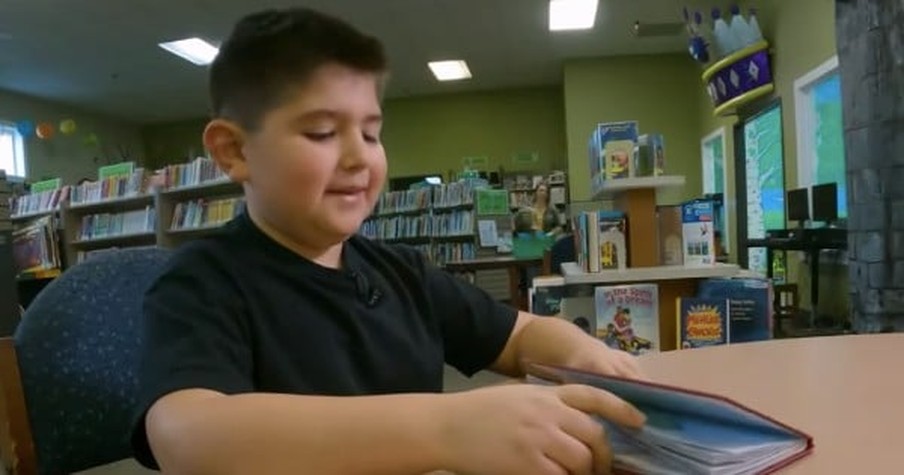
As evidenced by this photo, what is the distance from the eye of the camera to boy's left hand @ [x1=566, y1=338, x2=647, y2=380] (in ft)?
2.35

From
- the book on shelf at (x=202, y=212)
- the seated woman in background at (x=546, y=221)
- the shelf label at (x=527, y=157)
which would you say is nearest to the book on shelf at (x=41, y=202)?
the book on shelf at (x=202, y=212)

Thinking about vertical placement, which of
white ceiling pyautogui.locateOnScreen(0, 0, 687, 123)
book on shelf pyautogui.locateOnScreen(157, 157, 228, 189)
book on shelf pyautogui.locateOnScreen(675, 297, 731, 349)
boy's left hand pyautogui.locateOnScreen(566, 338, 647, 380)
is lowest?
book on shelf pyautogui.locateOnScreen(675, 297, 731, 349)

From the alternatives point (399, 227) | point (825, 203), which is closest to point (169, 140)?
point (399, 227)

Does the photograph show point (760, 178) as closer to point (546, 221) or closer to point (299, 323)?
point (546, 221)

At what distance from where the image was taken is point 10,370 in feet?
2.42

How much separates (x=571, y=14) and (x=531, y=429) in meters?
6.91

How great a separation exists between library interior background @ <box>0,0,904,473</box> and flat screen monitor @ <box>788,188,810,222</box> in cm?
2

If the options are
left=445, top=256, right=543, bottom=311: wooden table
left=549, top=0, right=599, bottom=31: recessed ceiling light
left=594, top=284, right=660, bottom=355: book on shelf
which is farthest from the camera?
left=549, top=0, right=599, bottom=31: recessed ceiling light

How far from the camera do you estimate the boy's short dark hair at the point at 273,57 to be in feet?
2.10

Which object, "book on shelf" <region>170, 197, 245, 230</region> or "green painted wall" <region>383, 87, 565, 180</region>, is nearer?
"book on shelf" <region>170, 197, 245, 230</region>

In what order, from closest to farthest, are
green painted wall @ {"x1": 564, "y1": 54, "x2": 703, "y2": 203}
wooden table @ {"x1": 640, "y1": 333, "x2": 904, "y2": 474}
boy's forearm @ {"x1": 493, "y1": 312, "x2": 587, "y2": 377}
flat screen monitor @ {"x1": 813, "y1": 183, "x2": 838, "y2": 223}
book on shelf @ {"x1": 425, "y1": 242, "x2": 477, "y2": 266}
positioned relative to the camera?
1. wooden table @ {"x1": 640, "y1": 333, "x2": 904, "y2": 474}
2. boy's forearm @ {"x1": 493, "y1": 312, "x2": 587, "y2": 377}
3. flat screen monitor @ {"x1": 813, "y1": 183, "x2": 838, "y2": 223}
4. book on shelf @ {"x1": 425, "y1": 242, "x2": 477, "y2": 266}
5. green painted wall @ {"x1": 564, "y1": 54, "x2": 703, "y2": 203}

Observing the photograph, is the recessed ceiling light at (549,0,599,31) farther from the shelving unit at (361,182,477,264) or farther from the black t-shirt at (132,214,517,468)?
the black t-shirt at (132,214,517,468)

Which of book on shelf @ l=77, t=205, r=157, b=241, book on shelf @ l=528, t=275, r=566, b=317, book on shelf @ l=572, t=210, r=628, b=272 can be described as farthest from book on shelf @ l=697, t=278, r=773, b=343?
book on shelf @ l=77, t=205, r=157, b=241

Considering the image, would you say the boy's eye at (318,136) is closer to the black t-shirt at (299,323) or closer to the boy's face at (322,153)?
the boy's face at (322,153)
